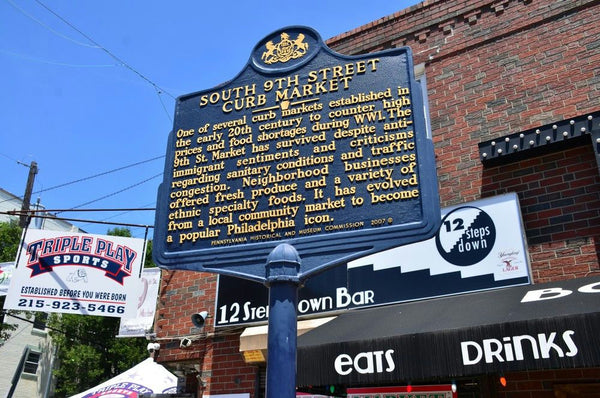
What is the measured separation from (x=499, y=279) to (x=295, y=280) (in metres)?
3.66

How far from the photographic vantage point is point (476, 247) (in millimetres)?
7293

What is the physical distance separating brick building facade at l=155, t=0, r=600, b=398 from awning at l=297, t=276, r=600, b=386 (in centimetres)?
110

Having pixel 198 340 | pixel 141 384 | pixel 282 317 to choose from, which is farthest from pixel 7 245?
pixel 282 317

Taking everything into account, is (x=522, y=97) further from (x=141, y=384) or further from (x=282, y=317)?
(x=141, y=384)

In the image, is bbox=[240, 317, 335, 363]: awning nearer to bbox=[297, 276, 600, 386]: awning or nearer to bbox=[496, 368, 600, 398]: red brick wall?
bbox=[297, 276, 600, 386]: awning

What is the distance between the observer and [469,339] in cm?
523

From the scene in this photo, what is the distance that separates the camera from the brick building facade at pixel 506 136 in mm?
6916

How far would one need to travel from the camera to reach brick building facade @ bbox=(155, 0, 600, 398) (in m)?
6.92

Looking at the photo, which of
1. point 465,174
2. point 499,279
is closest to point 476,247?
point 499,279

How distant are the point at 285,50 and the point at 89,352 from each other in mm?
27741

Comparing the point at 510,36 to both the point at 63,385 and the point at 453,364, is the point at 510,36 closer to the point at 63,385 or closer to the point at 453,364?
the point at 453,364

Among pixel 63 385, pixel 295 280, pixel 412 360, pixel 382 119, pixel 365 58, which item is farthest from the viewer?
pixel 63 385

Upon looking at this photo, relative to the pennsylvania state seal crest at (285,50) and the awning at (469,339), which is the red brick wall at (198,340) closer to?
the awning at (469,339)

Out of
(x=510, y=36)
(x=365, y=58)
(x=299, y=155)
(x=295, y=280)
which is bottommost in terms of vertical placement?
(x=295, y=280)
